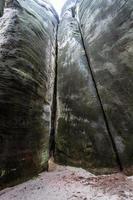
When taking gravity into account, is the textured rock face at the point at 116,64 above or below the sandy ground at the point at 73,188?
above

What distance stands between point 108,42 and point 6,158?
2.48 m

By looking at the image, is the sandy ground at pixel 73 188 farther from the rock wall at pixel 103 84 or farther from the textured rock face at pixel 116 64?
the textured rock face at pixel 116 64

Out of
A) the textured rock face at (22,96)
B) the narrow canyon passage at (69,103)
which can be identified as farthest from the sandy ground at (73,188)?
the textured rock face at (22,96)

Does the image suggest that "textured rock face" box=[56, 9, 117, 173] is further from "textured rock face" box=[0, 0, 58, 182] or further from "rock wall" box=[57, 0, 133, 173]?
"textured rock face" box=[0, 0, 58, 182]

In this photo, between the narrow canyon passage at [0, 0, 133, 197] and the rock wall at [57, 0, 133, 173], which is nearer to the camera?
the narrow canyon passage at [0, 0, 133, 197]

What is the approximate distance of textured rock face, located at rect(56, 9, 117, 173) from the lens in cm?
264

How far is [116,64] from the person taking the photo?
10.1 ft

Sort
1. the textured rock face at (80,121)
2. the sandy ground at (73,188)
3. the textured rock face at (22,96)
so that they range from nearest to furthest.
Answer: the sandy ground at (73,188)
the textured rock face at (22,96)
the textured rock face at (80,121)

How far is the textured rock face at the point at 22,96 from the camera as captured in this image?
2.24m

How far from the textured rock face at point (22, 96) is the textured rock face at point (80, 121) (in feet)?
0.81

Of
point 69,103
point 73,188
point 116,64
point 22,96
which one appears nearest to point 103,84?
point 116,64

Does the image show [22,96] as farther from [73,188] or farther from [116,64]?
[116,64]

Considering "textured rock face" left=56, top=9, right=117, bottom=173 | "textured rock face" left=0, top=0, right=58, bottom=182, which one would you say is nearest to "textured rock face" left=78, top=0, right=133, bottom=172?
"textured rock face" left=56, top=9, right=117, bottom=173

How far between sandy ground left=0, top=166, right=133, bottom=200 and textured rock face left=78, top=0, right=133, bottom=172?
16.2 inches
